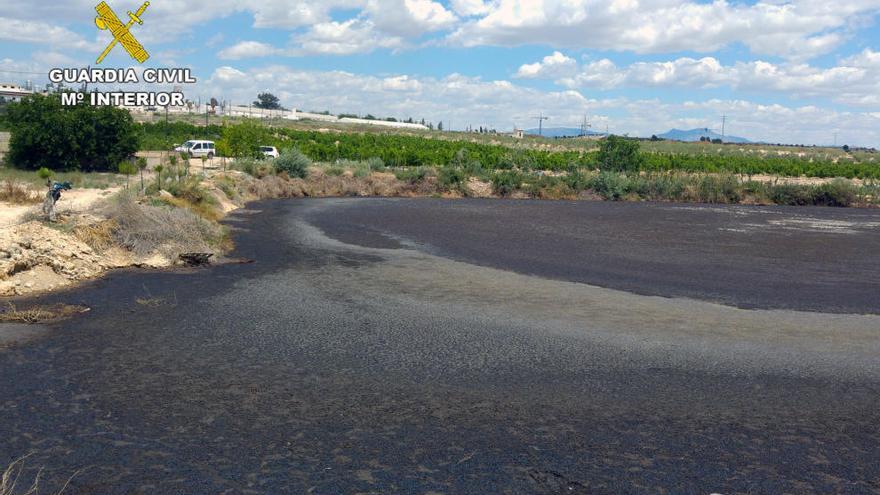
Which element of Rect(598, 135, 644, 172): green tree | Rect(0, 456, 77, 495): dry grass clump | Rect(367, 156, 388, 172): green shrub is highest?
Rect(598, 135, 644, 172): green tree

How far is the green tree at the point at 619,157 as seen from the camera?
227ft

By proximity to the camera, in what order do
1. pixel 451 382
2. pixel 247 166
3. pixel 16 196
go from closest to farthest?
pixel 451 382
pixel 16 196
pixel 247 166

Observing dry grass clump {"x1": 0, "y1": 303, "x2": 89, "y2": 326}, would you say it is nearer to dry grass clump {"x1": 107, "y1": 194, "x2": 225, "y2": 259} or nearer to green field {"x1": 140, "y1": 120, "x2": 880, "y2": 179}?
dry grass clump {"x1": 107, "y1": 194, "x2": 225, "y2": 259}

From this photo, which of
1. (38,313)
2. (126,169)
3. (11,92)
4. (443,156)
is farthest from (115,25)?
(11,92)

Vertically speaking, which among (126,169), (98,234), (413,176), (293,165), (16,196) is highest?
(293,165)

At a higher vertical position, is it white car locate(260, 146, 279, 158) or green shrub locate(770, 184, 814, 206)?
white car locate(260, 146, 279, 158)

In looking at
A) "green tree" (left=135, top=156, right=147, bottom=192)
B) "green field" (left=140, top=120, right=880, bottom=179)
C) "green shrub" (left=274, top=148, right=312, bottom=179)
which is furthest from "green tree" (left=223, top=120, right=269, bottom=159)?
"green tree" (left=135, top=156, right=147, bottom=192)

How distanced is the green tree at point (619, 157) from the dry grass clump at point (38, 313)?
60270 mm

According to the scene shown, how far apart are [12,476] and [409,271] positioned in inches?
478

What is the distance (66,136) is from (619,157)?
45.5 meters

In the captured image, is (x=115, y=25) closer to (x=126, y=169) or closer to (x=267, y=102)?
(x=126, y=169)

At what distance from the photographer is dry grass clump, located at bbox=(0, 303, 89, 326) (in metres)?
12.4

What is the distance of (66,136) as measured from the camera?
41594 mm

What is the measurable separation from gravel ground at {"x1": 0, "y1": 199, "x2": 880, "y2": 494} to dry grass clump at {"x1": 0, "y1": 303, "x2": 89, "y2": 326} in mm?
551
